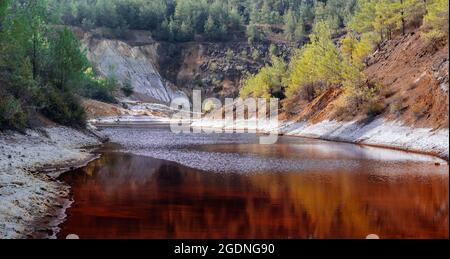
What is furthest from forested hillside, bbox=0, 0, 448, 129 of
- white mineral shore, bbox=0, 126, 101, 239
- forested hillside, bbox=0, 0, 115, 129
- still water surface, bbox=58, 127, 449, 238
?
still water surface, bbox=58, 127, 449, 238

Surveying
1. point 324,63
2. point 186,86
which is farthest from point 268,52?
point 324,63

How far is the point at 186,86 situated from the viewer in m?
195

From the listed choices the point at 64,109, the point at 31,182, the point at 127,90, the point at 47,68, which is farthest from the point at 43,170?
the point at 127,90

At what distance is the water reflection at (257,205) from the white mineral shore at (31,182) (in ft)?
3.53

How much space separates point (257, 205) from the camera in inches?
879

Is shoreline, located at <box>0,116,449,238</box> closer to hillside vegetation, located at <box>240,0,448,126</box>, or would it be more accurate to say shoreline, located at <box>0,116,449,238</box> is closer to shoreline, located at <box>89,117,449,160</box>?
shoreline, located at <box>89,117,449,160</box>

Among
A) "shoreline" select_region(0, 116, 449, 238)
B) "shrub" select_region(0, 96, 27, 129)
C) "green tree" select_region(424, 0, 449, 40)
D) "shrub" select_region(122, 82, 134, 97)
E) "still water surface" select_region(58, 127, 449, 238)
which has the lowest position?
"still water surface" select_region(58, 127, 449, 238)

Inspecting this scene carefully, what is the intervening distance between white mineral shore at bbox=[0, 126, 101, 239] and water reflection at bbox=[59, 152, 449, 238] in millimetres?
1077

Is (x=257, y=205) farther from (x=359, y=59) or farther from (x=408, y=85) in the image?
(x=359, y=59)

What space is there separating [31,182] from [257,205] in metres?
11.4

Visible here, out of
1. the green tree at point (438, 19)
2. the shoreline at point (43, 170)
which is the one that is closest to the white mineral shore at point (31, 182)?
the shoreline at point (43, 170)

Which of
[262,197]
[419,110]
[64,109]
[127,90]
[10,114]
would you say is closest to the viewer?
[262,197]

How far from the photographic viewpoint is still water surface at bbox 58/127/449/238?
1812cm

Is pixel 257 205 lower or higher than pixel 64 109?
lower
